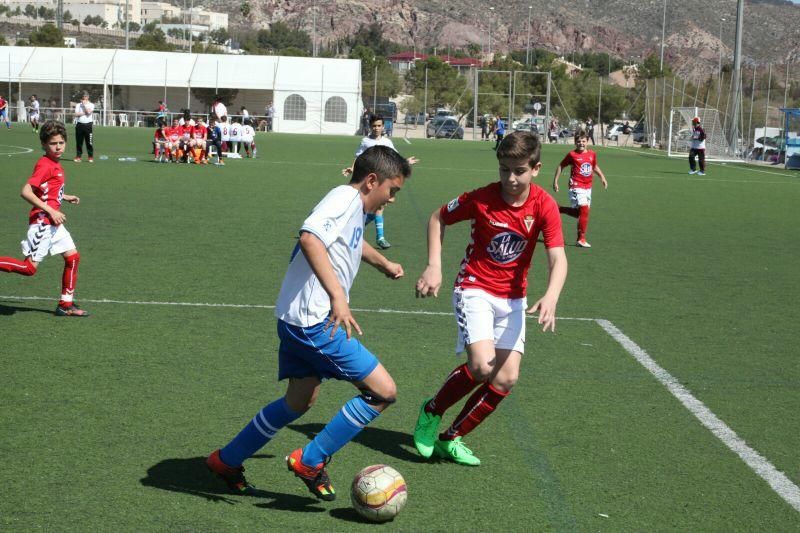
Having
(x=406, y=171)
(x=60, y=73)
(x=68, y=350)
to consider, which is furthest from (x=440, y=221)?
(x=60, y=73)

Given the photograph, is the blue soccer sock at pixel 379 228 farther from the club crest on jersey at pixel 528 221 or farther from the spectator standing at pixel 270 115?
the spectator standing at pixel 270 115

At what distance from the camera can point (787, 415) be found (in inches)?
269

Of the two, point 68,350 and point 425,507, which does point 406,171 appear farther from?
point 68,350

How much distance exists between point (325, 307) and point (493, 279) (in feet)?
4.07

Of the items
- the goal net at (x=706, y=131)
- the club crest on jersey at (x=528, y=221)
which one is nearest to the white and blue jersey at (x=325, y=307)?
the club crest on jersey at (x=528, y=221)

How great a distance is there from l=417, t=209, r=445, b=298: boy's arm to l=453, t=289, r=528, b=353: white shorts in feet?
0.57

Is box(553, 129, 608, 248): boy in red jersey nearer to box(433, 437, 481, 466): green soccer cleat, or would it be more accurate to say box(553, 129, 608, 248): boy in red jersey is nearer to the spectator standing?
box(433, 437, 481, 466): green soccer cleat

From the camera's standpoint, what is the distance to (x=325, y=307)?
4.70 metres

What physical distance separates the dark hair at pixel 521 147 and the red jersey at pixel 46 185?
4317 millimetres

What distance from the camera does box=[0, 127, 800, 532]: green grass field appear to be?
4.97 m

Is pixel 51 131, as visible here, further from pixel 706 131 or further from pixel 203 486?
pixel 706 131

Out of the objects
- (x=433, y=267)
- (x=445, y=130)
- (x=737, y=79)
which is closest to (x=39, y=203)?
A: (x=433, y=267)

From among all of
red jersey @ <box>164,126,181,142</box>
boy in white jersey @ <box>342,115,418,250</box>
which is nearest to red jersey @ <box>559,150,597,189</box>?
boy in white jersey @ <box>342,115,418,250</box>

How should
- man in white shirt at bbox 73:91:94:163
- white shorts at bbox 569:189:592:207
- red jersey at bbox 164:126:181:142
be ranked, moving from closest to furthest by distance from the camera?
1. white shorts at bbox 569:189:592:207
2. man in white shirt at bbox 73:91:94:163
3. red jersey at bbox 164:126:181:142
